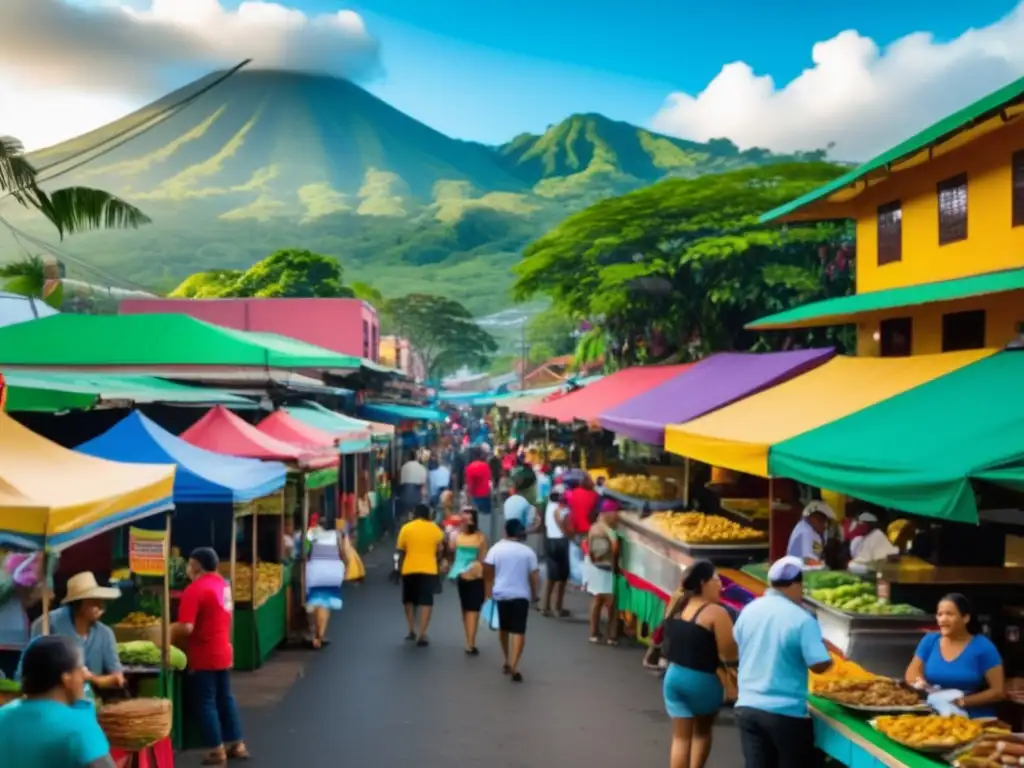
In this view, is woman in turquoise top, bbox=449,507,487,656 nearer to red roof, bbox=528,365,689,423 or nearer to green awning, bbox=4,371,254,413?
green awning, bbox=4,371,254,413

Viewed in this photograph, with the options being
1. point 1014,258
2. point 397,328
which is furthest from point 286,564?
point 397,328

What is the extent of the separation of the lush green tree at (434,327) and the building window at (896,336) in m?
63.3

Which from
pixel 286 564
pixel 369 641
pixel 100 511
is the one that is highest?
pixel 100 511

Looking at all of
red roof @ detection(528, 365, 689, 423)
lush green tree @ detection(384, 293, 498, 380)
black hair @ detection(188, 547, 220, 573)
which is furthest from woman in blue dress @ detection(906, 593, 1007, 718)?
lush green tree @ detection(384, 293, 498, 380)

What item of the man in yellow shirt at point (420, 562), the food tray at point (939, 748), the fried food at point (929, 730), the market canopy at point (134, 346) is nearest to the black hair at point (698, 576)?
the fried food at point (929, 730)

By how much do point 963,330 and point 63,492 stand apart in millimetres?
9335

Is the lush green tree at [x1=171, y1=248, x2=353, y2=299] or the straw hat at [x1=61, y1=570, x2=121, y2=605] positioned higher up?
the lush green tree at [x1=171, y1=248, x2=353, y2=299]

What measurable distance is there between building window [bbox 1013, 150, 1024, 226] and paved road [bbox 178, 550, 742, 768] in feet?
17.6

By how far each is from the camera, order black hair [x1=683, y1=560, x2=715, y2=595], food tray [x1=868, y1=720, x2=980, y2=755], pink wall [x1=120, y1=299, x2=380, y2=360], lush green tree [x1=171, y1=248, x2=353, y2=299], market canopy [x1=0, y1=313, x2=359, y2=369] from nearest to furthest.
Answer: food tray [x1=868, y1=720, x2=980, y2=755]
black hair [x1=683, y1=560, x2=715, y2=595]
market canopy [x1=0, y1=313, x2=359, y2=369]
pink wall [x1=120, y1=299, x2=380, y2=360]
lush green tree [x1=171, y1=248, x2=353, y2=299]

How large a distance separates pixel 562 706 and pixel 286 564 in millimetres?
4362

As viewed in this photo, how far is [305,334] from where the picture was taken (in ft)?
121

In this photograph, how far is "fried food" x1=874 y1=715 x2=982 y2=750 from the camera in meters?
5.63

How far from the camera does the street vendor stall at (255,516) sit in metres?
11.3

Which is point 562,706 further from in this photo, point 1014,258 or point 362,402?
point 362,402
